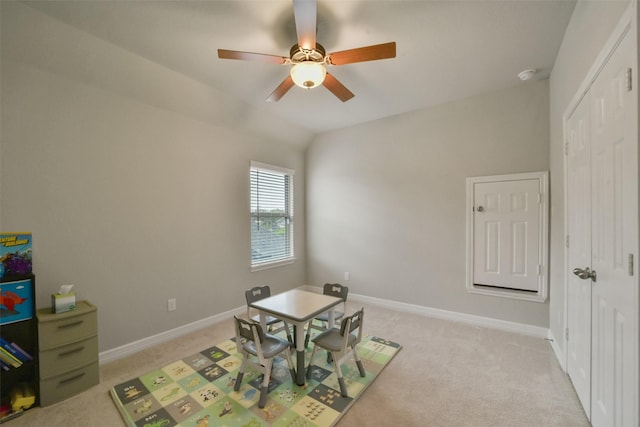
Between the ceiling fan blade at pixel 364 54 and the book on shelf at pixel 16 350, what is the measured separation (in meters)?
3.07

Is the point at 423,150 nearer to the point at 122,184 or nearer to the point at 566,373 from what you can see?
the point at 566,373

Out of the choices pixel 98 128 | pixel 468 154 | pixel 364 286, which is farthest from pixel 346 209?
pixel 98 128

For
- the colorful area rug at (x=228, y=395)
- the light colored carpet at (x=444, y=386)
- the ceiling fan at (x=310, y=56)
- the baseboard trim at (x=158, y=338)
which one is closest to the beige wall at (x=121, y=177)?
the baseboard trim at (x=158, y=338)

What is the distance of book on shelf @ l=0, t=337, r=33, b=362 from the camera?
6.07ft

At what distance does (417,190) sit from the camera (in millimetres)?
3688

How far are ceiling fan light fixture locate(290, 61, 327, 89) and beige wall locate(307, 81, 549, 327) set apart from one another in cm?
217

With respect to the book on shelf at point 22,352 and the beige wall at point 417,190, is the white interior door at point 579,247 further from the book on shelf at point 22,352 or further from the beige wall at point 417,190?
the book on shelf at point 22,352

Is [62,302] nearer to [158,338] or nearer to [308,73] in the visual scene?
[158,338]

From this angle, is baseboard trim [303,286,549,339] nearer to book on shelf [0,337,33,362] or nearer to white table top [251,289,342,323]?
white table top [251,289,342,323]

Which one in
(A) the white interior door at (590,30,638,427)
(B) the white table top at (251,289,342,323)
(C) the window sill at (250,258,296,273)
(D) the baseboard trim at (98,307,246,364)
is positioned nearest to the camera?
(A) the white interior door at (590,30,638,427)

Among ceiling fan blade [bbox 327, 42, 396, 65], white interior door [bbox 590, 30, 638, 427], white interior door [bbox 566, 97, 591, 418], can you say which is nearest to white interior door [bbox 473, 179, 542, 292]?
white interior door [bbox 566, 97, 591, 418]

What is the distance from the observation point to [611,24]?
1318 mm

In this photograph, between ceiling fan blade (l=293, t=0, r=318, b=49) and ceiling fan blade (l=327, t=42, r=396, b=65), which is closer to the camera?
ceiling fan blade (l=293, t=0, r=318, b=49)

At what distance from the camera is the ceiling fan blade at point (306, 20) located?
5.03 feet
